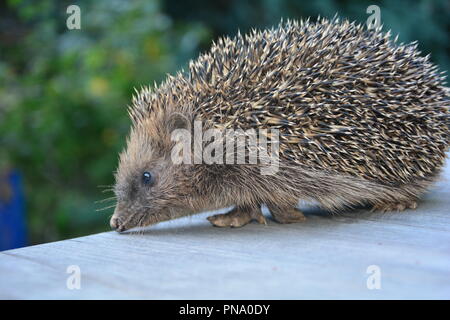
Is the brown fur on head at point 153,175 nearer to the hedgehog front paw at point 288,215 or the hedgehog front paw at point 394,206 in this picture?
the hedgehog front paw at point 288,215

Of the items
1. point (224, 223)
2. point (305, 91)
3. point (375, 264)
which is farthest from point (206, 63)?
point (375, 264)

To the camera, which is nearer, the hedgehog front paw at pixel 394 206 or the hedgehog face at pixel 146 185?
the hedgehog face at pixel 146 185

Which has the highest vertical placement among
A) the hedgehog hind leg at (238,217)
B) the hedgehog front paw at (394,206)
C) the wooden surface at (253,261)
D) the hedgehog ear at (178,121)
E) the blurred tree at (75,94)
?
the blurred tree at (75,94)

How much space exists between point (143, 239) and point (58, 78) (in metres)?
6.40

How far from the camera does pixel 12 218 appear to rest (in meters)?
7.50

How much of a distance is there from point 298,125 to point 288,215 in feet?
2.16

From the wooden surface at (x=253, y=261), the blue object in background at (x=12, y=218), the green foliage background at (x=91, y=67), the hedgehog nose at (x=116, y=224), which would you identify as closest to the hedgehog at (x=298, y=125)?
the hedgehog nose at (x=116, y=224)

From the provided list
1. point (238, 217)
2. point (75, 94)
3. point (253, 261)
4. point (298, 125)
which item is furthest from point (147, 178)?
A: point (75, 94)

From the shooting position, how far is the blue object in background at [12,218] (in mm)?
7473

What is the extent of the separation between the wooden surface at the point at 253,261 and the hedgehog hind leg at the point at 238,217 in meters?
0.08

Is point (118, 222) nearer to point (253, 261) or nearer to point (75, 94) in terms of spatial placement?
point (253, 261)

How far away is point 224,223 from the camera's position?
4.48m

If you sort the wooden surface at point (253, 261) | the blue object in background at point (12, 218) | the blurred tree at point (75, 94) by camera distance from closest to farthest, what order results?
the wooden surface at point (253, 261)
the blue object in background at point (12, 218)
the blurred tree at point (75, 94)
